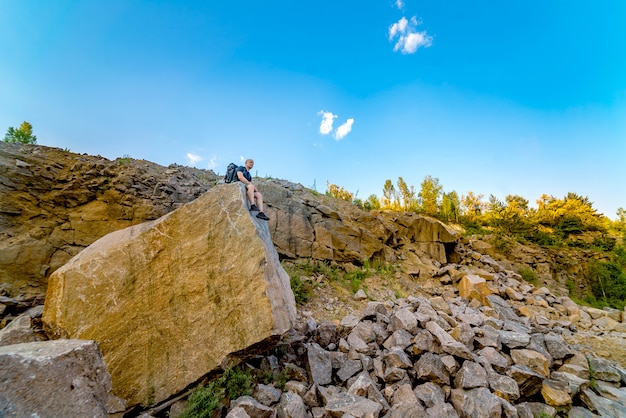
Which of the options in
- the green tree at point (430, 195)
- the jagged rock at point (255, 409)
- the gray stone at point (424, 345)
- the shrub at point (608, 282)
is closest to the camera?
the jagged rock at point (255, 409)

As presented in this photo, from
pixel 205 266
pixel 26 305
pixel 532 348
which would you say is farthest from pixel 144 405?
pixel 532 348

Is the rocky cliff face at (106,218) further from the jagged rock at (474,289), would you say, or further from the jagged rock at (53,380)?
the jagged rock at (53,380)

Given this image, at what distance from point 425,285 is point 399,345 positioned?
21.8ft

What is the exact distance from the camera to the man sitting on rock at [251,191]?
5.20m

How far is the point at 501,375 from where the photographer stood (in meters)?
4.28

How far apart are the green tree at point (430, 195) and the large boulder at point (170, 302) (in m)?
18.9

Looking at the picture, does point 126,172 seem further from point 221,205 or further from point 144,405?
point 144,405

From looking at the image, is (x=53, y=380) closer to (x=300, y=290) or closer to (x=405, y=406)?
(x=405, y=406)

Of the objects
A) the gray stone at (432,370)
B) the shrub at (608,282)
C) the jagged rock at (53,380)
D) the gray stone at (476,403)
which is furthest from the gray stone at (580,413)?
the shrub at (608,282)

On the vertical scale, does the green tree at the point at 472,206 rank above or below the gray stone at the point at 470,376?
above

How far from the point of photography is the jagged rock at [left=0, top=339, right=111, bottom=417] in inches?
73.8

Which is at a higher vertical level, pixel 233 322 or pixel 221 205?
pixel 221 205

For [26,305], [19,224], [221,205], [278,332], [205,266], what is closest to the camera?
[278,332]

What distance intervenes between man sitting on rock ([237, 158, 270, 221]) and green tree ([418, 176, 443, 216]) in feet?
56.6
